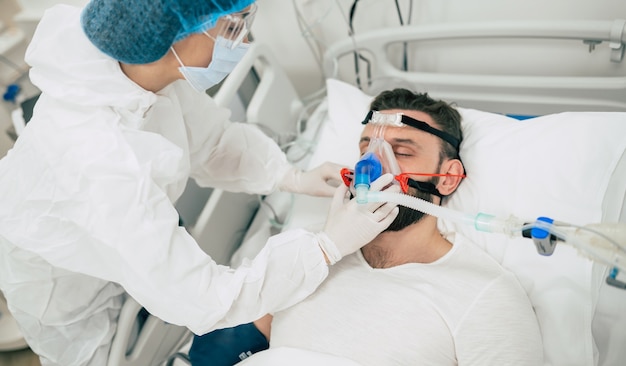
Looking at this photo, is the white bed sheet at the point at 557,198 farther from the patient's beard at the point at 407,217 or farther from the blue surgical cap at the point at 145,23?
the blue surgical cap at the point at 145,23

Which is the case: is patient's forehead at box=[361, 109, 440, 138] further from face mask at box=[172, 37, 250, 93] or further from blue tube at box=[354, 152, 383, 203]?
face mask at box=[172, 37, 250, 93]

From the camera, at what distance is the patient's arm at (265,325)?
5.30ft

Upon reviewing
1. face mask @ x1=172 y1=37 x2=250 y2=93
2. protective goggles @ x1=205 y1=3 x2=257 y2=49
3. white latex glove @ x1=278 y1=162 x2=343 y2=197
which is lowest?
white latex glove @ x1=278 y1=162 x2=343 y2=197

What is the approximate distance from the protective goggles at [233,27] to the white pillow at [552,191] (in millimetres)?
850

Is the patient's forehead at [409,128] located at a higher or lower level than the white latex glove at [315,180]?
higher

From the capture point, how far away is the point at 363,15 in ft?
6.89

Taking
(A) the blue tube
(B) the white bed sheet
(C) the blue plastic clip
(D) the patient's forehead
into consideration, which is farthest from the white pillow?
(C) the blue plastic clip

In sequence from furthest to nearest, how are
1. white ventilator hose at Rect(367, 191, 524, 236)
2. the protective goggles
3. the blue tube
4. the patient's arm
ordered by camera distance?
the patient's arm → the blue tube → the protective goggles → white ventilator hose at Rect(367, 191, 524, 236)

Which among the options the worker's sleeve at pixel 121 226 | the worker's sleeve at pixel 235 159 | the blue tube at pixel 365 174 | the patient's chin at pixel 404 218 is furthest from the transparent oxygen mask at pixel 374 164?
the worker's sleeve at pixel 235 159

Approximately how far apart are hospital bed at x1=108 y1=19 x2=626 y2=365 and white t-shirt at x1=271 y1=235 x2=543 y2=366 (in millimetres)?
91

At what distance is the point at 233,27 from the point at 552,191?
3.51ft

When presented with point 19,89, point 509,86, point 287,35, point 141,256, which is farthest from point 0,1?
point 509,86

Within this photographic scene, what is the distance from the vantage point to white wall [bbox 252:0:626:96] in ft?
5.75

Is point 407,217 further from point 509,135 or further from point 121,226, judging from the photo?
point 121,226
